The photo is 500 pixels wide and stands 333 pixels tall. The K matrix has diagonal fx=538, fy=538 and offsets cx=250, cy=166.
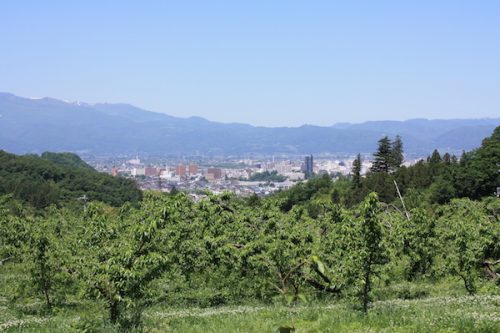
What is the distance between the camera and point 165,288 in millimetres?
26891

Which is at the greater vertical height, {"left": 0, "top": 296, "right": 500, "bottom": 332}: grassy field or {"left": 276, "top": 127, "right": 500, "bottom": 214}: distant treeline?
{"left": 0, "top": 296, "right": 500, "bottom": 332}: grassy field

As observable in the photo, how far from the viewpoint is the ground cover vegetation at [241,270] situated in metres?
14.4

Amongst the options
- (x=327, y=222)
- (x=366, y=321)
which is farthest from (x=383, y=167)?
(x=366, y=321)

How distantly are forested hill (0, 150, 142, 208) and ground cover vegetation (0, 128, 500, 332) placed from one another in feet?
258

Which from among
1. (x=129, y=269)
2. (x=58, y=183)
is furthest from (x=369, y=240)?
(x=58, y=183)

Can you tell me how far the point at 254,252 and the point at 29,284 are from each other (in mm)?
9918

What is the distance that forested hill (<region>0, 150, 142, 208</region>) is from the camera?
11093 cm

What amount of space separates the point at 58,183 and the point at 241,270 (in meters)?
110

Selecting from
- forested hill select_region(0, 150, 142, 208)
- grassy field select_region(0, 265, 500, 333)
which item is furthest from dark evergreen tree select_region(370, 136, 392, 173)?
grassy field select_region(0, 265, 500, 333)

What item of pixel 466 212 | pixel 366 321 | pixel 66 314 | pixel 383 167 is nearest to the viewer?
pixel 366 321

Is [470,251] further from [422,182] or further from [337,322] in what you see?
[422,182]

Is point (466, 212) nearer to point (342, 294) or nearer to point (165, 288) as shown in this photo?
point (342, 294)

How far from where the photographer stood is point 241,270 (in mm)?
25703

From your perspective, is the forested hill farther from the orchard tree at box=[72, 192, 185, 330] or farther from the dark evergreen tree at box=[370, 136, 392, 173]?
the orchard tree at box=[72, 192, 185, 330]
